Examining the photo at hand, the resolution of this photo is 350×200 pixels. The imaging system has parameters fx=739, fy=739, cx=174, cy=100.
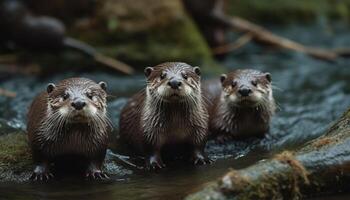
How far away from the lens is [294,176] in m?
3.86

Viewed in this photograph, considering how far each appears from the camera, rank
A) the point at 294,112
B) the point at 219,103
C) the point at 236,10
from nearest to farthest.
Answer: the point at 219,103 → the point at 294,112 → the point at 236,10

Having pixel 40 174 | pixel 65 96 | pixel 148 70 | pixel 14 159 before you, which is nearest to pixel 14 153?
pixel 14 159

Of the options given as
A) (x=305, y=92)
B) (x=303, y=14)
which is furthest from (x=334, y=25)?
(x=305, y=92)

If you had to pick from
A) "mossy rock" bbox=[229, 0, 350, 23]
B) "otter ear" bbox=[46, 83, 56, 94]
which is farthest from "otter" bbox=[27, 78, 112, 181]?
"mossy rock" bbox=[229, 0, 350, 23]

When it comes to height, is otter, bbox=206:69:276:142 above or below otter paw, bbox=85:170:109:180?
above

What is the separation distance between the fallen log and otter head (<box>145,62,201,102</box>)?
0.98m

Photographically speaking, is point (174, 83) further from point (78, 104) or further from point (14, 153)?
point (14, 153)

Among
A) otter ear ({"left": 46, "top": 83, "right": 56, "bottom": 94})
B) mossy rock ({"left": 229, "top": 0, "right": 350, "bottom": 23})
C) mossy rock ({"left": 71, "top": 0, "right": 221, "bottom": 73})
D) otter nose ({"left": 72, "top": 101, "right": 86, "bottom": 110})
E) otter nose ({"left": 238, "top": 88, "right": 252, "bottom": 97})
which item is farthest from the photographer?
mossy rock ({"left": 229, "top": 0, "right": 350, "bottom": 23})

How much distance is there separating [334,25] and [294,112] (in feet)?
22.8

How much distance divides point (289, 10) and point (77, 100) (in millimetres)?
9969

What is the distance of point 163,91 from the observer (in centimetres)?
482

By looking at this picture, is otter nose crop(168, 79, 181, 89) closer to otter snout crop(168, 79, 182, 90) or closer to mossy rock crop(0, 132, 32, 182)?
otter snout crop(168, 79, 182, 90)

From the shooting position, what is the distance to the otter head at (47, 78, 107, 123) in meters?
4.42

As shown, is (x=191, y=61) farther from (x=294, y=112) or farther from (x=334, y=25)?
(x=334, y=25)
